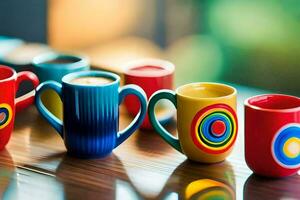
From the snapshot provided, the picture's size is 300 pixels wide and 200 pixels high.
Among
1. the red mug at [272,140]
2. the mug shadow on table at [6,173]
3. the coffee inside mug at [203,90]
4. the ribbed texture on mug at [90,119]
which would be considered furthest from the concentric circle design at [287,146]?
the mug shadow on table at [6,173]

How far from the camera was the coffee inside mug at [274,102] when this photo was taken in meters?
0.76

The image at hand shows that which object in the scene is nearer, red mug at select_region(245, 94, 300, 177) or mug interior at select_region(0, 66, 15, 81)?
red mug at select_region(245, 94, 300, 177)

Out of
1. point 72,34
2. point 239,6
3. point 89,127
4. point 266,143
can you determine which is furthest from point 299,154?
point 72,34

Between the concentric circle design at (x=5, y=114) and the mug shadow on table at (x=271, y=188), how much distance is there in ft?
1.15

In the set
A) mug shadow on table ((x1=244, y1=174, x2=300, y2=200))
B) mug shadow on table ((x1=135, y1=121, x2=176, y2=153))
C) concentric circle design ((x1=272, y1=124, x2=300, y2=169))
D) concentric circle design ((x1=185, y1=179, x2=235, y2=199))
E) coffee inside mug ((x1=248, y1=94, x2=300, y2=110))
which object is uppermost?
coffee inside mug ((x1=248, y1=94, x2=300, y2=110))

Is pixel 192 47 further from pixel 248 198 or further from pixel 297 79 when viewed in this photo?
pixel 248 198

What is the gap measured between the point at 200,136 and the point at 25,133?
0.30 m

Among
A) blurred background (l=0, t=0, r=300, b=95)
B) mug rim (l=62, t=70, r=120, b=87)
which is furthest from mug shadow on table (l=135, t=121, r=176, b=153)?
blurred background (l=0, t=0, r=300, b=95)

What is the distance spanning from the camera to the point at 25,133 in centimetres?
91

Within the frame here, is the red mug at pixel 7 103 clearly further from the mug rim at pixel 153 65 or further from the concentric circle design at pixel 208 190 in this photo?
the concentric circle design at pixel 208 190

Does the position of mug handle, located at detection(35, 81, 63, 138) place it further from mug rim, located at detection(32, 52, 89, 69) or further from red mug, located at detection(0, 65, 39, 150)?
mug rim, located at detection(32, 52, 89, 69)

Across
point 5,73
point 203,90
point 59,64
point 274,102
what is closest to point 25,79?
point 5,73

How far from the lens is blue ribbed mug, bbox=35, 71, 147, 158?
778 millimetres

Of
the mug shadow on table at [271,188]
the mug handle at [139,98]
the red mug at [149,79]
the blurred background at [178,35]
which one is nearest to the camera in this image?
the mug shadow on table at [271,188]
